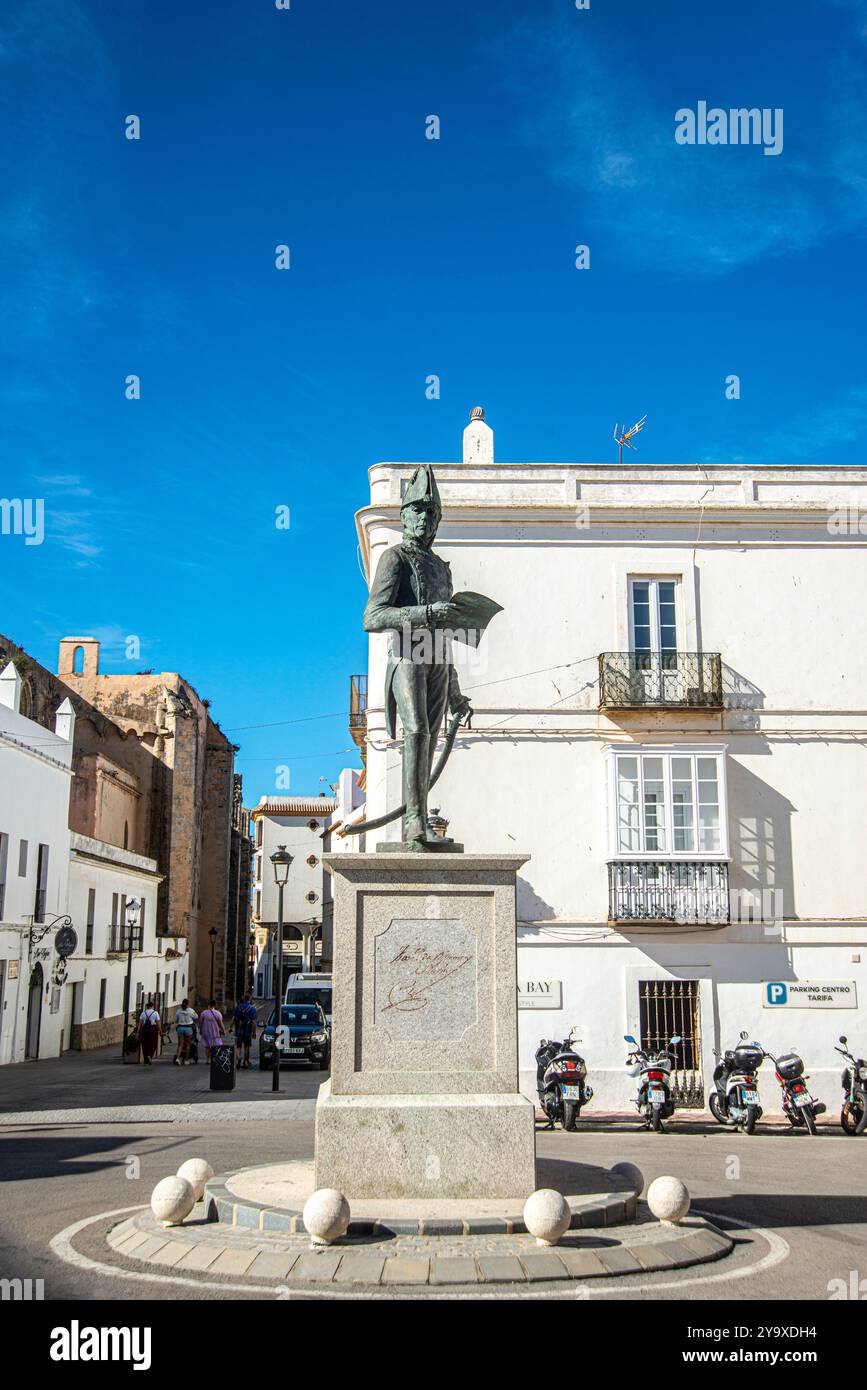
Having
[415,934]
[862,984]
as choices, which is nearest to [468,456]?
[862,984]

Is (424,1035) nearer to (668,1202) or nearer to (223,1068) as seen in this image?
(668,1202)

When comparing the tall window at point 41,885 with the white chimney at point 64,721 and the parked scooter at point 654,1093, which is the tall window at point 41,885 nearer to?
the white chimney at point 64,721

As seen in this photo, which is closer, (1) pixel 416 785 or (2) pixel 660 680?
(1) pixel 416 785

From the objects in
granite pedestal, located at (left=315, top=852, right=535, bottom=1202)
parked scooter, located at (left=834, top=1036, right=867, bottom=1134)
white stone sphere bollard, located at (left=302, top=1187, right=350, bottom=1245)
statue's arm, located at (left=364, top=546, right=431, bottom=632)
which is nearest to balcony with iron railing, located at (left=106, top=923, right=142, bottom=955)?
parked scooter, located at (left=834, top=1036, right=867, bottom=1134)

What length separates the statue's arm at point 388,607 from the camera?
8289 mm

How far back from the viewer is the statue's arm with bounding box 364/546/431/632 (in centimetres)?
829

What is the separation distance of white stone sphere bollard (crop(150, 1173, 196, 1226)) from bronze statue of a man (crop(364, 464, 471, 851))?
8.46 feet

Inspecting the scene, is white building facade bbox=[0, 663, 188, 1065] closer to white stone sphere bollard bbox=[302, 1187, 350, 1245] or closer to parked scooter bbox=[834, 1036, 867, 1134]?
parked scooter bbox=[834, 1036, 867, 1134]

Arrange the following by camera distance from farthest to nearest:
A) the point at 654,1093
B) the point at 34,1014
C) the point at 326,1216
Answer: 1. the point at 34,1014
2. the point at 654,1093
3. the point at 326,1216

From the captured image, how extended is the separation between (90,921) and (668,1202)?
28.3m

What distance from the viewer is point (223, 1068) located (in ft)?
67.7
